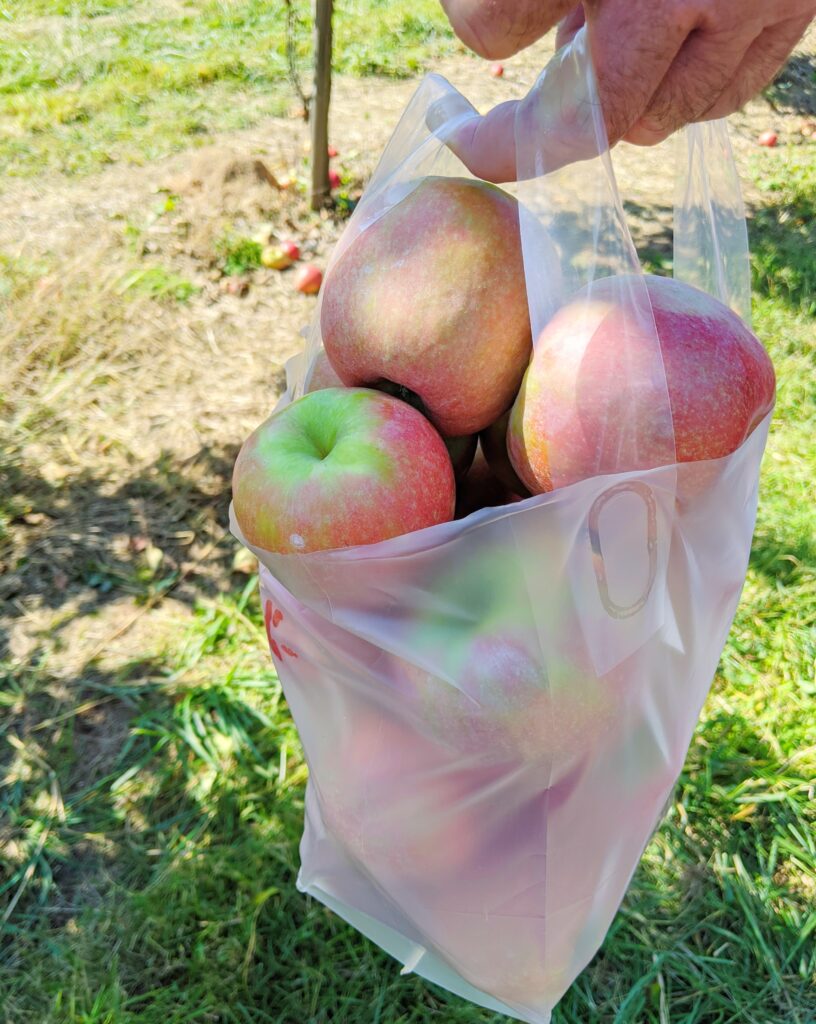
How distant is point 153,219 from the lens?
12.5 feet

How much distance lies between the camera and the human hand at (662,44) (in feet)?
3.03

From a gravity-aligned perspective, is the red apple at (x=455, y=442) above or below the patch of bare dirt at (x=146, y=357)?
above

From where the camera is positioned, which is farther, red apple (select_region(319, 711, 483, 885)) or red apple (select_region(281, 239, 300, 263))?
red apple (select_region(281, 239, 300, 263))

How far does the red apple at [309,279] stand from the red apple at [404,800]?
2.57 metres

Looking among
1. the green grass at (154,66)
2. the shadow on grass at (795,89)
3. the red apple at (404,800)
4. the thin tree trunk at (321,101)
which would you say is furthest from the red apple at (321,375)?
the shadow on grass at (795,89)

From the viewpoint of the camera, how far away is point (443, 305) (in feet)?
3.68

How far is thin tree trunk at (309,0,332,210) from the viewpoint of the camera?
3.30 m

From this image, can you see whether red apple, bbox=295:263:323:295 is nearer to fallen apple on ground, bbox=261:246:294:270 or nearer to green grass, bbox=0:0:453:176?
fallen apple on ground, bbox=261:246:294:270

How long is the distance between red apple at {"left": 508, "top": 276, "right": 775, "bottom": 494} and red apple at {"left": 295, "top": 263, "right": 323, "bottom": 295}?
8.24 feet

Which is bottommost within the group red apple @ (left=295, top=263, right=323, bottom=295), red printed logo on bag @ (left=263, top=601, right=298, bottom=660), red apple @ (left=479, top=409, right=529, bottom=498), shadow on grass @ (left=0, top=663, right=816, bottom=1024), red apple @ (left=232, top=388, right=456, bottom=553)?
shadow on grass @ (left=0, top=663, right=816, bottom=1024)

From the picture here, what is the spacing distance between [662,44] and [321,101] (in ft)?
9.49

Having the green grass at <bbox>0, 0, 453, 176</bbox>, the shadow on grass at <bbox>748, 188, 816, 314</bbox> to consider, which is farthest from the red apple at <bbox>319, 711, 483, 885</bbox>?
the green grass at <bbox>0, 0, 453, 176</bbox>

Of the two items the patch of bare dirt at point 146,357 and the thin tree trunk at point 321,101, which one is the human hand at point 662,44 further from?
the thin tree trunk at point 321,101

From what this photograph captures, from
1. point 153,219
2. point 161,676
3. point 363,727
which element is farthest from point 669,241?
point 363,727
